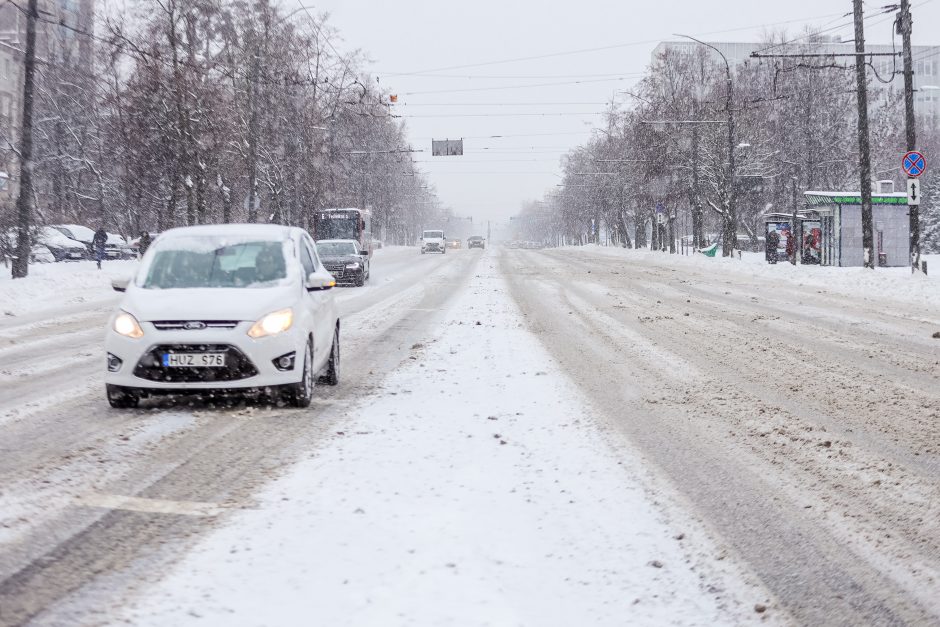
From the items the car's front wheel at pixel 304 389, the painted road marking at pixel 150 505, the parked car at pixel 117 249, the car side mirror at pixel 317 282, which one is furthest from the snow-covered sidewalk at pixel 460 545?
the parked car at pixel 117 249

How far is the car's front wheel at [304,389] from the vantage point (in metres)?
7.18

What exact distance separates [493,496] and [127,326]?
378cm

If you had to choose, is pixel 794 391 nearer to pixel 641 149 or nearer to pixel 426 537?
pixel 426 537

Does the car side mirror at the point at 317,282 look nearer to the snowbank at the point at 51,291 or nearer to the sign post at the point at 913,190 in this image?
the snowbank at the point at 51,291

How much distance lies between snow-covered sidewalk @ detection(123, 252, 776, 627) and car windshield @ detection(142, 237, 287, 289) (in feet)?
6.54

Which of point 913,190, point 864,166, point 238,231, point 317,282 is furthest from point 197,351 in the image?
point 864,166

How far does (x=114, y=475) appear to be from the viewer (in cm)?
516

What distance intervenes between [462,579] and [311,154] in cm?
4722

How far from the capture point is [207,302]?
23.5 feet

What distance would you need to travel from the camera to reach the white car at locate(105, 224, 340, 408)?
691 cm

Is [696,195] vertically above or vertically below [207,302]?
above

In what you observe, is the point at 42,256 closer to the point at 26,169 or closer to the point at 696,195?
the point at 26,169

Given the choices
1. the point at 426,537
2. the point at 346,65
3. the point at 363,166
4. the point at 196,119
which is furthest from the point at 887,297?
the point at 363,166

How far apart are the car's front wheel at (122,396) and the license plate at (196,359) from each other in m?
0.48
